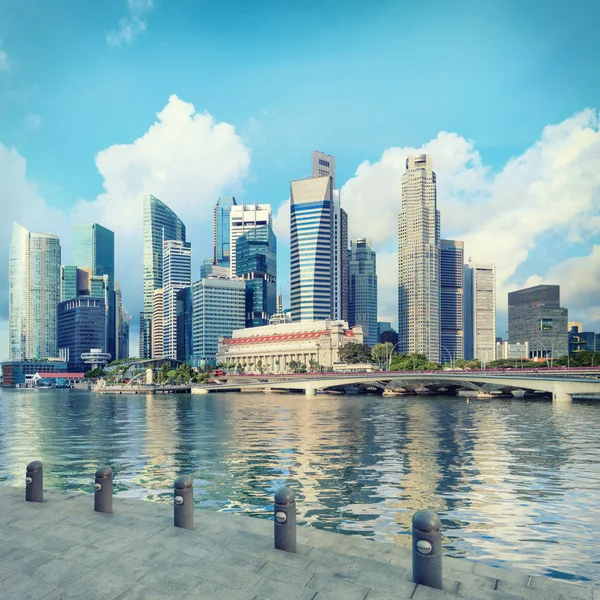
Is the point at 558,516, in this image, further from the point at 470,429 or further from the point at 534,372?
the point at 534,372

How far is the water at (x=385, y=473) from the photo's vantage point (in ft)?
72.1

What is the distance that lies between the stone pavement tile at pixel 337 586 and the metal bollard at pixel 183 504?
4914mm

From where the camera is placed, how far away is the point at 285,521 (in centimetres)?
1377

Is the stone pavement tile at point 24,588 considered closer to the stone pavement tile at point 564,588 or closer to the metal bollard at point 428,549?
the metal bollard at point 428,549

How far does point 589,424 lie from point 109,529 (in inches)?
2747

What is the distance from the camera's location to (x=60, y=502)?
19062 millimetres

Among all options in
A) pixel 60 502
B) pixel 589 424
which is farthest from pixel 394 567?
pixel 589 424

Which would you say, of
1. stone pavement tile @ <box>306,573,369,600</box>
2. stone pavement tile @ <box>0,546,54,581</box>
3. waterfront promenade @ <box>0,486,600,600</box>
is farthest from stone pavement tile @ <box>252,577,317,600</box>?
stone pavement tile @ <box>0,546,54,581</box>

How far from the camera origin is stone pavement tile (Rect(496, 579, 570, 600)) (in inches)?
455

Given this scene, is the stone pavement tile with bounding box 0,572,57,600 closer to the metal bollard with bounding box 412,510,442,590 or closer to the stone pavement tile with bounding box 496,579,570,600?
the metal bollard with bounding box 412,510,442,590

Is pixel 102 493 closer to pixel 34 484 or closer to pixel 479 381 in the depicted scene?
pixel 34 484

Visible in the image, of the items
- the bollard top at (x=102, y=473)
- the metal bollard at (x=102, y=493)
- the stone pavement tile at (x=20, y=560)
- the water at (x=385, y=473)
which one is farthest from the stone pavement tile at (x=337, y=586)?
the water at (x=385, y=473)

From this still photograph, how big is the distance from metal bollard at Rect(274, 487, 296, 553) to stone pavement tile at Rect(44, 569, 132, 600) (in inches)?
144

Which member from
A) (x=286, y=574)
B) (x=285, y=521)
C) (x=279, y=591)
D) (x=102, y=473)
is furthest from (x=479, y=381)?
(x=279, y=591)
